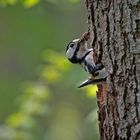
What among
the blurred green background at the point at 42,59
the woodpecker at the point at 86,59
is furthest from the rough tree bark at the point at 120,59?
the blurred green background at the point at 42,59

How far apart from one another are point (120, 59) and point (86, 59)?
Result: 1.69 feet

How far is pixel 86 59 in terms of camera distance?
371 centimetres

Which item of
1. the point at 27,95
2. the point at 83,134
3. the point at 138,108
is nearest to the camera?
the point at 138,108

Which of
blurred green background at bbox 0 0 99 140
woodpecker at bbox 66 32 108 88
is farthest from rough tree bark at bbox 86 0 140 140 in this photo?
blurred green background at bbox 0 0 99 140

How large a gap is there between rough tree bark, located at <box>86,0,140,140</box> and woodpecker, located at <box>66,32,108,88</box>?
5cm

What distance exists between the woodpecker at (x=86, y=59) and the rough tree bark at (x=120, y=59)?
0.05 metres

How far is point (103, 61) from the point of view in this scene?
3328 mm

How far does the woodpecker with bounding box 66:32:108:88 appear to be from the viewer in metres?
3.35

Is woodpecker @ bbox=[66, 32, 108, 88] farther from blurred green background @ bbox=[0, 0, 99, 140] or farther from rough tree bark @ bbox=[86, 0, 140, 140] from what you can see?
blurred green background @ bbox=[0, 0, 99, 140]

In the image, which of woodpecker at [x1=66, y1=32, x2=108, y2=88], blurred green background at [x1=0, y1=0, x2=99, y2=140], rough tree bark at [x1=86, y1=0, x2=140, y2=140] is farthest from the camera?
blurred green background at [x1=0, y1=0, x2=99, y2=140]

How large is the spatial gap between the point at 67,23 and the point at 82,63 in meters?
5.15

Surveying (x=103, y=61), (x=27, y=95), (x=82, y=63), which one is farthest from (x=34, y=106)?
(x=103, y=61)

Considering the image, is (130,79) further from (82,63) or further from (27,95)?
(27,95)

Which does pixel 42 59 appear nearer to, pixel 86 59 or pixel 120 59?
pixel 86 59
